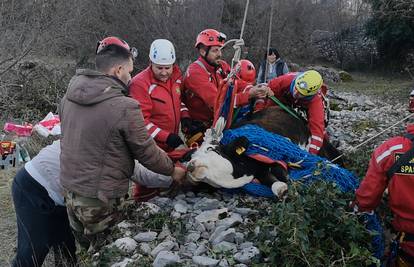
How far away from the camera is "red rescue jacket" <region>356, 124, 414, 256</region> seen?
3115mm

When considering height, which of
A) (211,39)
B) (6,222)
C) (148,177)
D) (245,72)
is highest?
(211,39)

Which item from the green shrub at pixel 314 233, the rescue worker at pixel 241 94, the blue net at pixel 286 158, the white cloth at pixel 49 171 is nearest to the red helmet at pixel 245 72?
the rescue worker at pixel 241 94

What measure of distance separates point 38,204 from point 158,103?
1.45 m

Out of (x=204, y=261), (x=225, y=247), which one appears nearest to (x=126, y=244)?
(x=204, y=261)

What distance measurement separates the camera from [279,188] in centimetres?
369

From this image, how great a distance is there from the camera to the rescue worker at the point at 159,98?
14.0 ft

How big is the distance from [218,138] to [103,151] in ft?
4.17

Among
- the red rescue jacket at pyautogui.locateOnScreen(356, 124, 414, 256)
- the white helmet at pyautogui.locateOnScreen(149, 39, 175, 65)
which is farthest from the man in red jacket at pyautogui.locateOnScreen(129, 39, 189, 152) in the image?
the red rescue jacket at pyautogui.locateOnScreen(356, 124, 414, 256)

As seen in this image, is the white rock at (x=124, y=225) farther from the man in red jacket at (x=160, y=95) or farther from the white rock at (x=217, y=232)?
the man in red jacket at (x=160, y=95)

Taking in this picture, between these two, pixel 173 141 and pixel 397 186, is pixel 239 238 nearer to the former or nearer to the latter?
pixel 397 186

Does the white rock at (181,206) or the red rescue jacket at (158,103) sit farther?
the red rescue jacket at (158,103)

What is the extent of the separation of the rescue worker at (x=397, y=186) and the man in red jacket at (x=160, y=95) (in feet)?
5.81

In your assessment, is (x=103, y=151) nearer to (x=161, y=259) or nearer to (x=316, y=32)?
(x=161, y=259)

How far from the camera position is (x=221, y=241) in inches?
125
